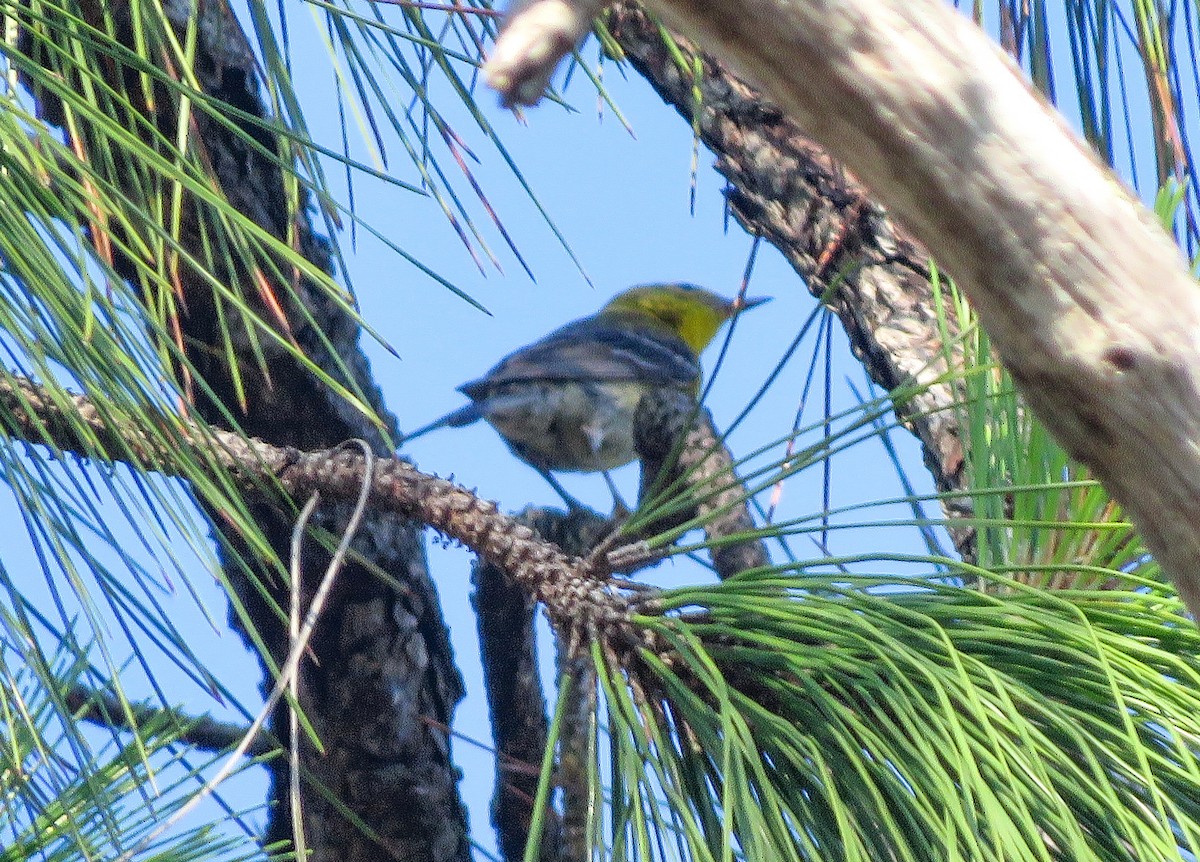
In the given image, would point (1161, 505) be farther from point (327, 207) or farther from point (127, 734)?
point (127, 734)

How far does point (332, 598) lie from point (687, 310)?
3.42 meters

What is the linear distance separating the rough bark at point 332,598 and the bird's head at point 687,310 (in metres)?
3.26

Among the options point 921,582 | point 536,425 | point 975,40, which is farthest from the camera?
point 536,425

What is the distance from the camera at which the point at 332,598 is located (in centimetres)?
172

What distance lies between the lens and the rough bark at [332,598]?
168 cm

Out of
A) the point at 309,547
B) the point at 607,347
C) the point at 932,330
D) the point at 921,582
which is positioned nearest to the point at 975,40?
the point at 921,582

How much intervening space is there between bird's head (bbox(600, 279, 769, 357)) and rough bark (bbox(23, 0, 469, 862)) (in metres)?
3.26

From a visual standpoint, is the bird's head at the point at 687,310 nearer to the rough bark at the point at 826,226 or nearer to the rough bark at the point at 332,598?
the rough bark at the point at 826,226

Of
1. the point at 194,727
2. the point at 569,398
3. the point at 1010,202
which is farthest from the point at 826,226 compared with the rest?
the point at 569,398

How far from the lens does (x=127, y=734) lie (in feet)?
5.68

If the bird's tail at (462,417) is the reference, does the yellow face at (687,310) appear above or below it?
above

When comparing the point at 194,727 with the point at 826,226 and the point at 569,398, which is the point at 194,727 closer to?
the point at 826,226

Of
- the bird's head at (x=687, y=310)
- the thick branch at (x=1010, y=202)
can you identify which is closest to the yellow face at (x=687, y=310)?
the bird's head at (x=687, y=310)

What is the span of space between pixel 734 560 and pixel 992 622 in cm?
76
